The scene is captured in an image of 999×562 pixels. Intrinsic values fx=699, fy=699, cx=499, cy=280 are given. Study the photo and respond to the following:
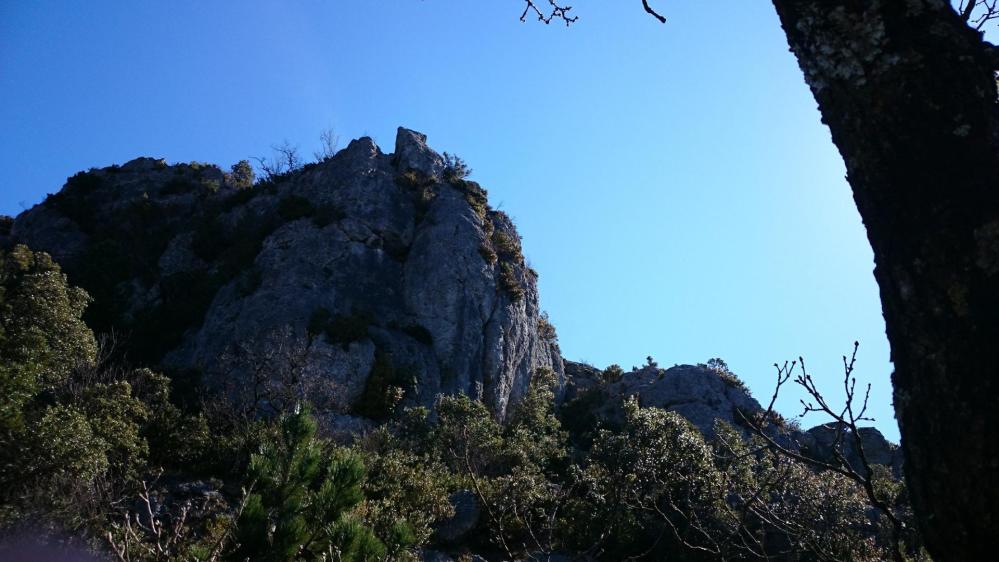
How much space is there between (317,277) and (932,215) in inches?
1020

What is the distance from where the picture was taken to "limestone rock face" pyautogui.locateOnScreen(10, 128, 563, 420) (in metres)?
23.1

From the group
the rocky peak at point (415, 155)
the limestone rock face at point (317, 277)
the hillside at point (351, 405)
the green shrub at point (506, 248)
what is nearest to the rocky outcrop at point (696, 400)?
the hillside at point (351, 405)

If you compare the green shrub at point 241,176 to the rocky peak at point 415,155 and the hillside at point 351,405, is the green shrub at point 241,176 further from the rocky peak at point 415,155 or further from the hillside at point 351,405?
the rocky peak at point 415,155

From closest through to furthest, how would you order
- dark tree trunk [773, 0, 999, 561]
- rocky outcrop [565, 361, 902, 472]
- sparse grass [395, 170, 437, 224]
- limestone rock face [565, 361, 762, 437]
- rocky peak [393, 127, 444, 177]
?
dark tree trunk [773, 0, 999, 561] → rocky outcrop [565, 361, 902, 472] → limestone rock face [565, 361, 762, 437] → sparse grass [395, 170, 437, 224] → rocky peak [393, 127, 444, 177]

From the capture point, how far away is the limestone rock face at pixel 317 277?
23.1 metres

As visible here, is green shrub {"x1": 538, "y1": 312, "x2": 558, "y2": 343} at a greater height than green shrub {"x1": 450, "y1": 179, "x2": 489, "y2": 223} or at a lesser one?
lesser

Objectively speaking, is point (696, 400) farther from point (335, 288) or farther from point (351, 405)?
point (335, 288)

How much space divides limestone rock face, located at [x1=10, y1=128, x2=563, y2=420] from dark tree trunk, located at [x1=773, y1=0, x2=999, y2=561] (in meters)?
19.0

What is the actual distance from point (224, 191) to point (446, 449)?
2146cm

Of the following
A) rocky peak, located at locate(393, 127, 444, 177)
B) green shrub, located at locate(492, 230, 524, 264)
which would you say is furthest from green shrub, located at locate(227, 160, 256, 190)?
green shrub, located at locate(492, 230, 524, 264)

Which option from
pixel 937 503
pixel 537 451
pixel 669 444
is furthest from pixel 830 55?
pixel 537 451

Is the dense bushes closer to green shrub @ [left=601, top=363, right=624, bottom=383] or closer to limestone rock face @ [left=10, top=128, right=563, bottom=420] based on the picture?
limestone rock face @ [left=10, top=128, right=563, bottom=420]

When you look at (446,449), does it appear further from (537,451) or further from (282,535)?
(282,535)

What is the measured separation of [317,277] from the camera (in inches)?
1038
